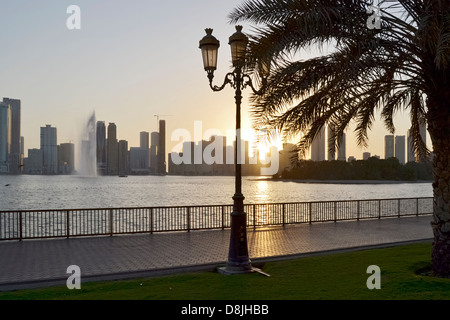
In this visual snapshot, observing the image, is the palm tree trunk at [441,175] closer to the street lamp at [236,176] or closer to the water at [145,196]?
the street lamp at [236,176]

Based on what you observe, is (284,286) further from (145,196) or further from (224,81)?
(145,196)

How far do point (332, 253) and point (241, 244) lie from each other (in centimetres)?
432

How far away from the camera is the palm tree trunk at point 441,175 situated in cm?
958

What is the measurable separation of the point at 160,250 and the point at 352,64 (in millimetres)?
8347

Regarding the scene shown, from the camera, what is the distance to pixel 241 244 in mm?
10383

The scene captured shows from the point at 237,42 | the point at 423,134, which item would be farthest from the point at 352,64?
the point at 423,134

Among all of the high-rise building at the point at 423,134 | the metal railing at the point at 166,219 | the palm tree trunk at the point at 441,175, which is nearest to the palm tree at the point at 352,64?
the palm tree trunk at the point at 441,175

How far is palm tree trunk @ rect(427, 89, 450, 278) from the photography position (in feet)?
31.4

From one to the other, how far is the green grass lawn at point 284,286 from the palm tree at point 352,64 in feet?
4.55

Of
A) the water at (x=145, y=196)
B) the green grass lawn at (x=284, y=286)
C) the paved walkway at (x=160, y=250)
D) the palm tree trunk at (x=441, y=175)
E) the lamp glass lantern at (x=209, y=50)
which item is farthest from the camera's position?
the water at (x=145, y=196)
